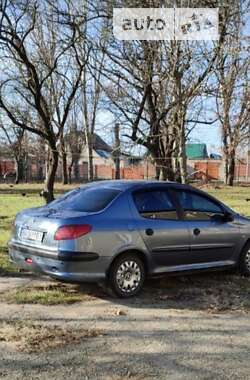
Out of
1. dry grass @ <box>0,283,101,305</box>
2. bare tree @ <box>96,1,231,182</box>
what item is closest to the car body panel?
dry grass @ <box>0,283,101,305</box>

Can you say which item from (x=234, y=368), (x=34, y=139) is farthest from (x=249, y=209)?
(x=34, y=139)

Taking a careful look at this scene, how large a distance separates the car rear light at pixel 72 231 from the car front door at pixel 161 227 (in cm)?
85

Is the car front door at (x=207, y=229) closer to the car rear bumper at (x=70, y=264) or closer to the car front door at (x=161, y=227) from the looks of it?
the car front door at (x=161, y=227)

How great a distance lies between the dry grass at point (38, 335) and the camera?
5449 millimetres

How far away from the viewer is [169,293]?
7.81m

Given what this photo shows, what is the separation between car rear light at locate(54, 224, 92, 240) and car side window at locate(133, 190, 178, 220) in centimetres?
99

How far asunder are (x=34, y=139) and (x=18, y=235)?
51524 mm

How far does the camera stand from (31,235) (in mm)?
7582

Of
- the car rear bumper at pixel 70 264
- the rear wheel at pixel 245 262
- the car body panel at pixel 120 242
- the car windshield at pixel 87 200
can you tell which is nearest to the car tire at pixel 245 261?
the rear wheel at pixel 245 262

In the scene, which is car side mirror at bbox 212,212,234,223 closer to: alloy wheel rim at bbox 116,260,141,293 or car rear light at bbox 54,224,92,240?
alloy wheel rim at bbox 116,260,141,293

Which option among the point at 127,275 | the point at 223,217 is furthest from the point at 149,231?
the point at 223,217

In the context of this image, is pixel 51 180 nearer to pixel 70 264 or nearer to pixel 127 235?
pixel 127 235

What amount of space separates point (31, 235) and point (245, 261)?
3.51 metres

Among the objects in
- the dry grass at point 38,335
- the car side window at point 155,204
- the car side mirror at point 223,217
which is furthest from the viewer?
Answer: the car side mirror at point 223,217
